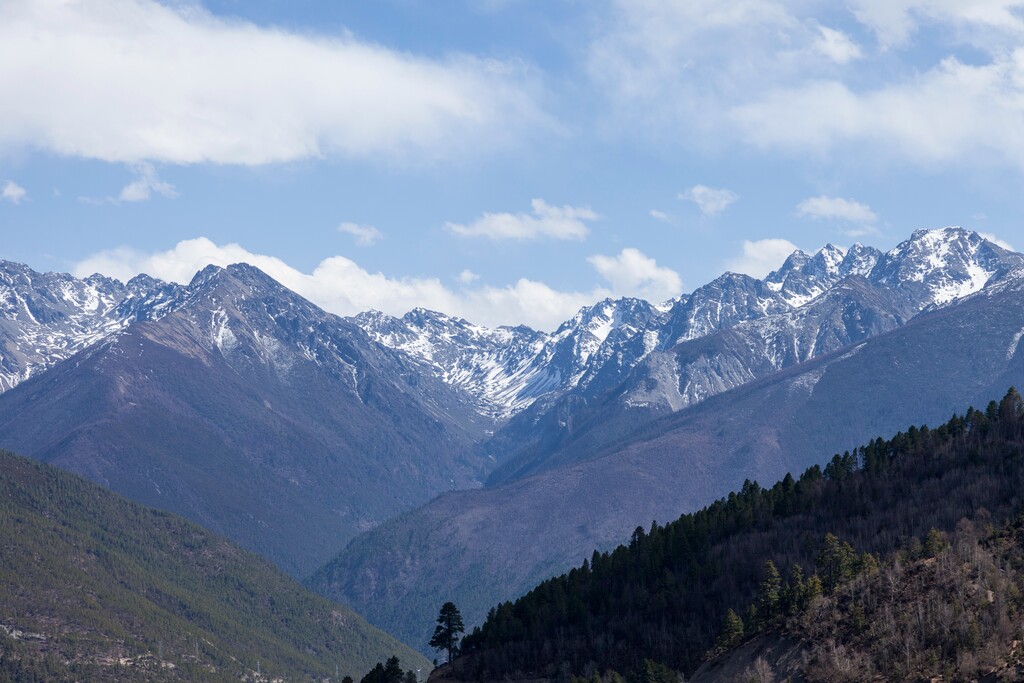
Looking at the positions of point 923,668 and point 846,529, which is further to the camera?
point 846,529

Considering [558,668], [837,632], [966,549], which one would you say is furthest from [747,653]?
[558,668]

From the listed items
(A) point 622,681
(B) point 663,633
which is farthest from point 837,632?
(B) point 663,633

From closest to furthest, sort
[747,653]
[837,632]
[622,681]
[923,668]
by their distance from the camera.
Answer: [923,668] < [837,632] < [747,653] < [622,681]

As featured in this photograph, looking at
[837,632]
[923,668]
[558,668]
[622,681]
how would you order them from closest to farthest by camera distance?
1. [923,668]
2. [837,632]
3. [622,681]
4. [558,668]

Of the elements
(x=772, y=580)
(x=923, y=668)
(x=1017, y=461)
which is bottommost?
(x=923, y=668)

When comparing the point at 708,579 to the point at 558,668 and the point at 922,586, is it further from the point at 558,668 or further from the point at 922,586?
the point at 922,586

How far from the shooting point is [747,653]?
151500 millimetres

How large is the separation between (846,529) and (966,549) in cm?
4472

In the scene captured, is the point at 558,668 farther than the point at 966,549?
Yes

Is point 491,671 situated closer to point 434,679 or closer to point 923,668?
point 434,679

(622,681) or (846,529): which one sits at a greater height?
(846,529)

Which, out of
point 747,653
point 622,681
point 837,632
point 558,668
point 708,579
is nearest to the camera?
point 837,632

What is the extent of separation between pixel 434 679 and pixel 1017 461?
87109 mm

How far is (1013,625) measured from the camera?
12688cm
